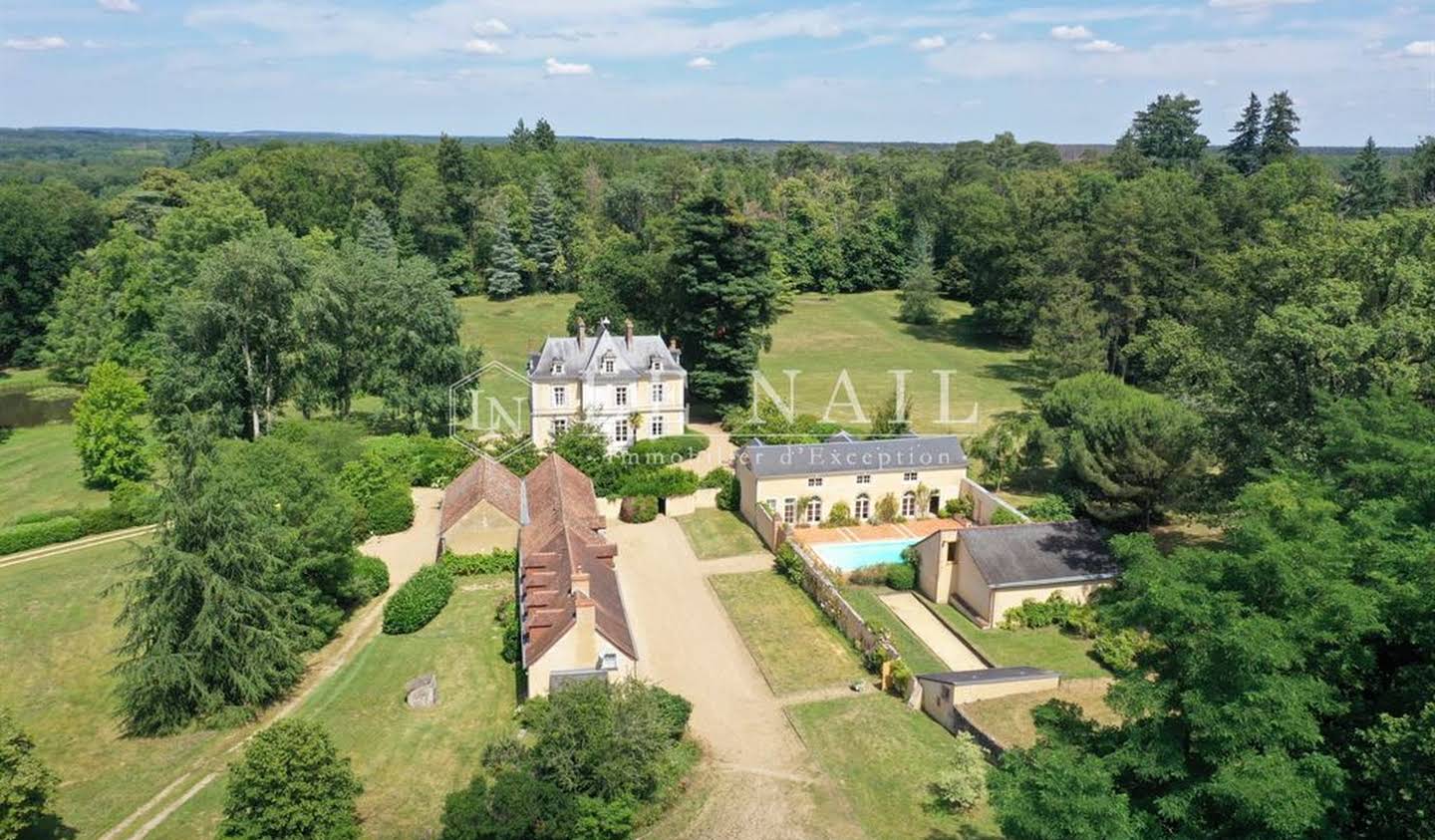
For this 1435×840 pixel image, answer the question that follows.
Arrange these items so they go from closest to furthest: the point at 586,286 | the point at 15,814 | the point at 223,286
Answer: the point at 15,814
the point at 223,286
the point at 586,286

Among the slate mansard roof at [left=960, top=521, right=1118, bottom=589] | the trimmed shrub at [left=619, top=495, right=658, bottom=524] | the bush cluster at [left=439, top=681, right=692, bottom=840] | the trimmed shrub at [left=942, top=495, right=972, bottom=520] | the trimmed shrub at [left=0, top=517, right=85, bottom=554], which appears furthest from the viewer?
the trimmed shrub at [left=942, top=495, right=972, bottom=520]

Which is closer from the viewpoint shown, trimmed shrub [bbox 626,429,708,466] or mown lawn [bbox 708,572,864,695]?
mown lawn [bbox 708,572,864,695]

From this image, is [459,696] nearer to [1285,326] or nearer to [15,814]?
[15,814]

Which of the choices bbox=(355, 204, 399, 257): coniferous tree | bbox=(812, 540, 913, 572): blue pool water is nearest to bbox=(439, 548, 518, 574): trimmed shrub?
bbox=(812, 540, 913, 572): blue pool water

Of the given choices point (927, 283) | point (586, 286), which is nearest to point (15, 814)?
point (586, 286)

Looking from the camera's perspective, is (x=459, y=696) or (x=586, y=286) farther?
(x=586, y=286)

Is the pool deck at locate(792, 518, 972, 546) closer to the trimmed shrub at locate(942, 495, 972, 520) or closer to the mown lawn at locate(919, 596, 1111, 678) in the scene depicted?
the trimmed shrub at locate(942, 495, 972, 520)
